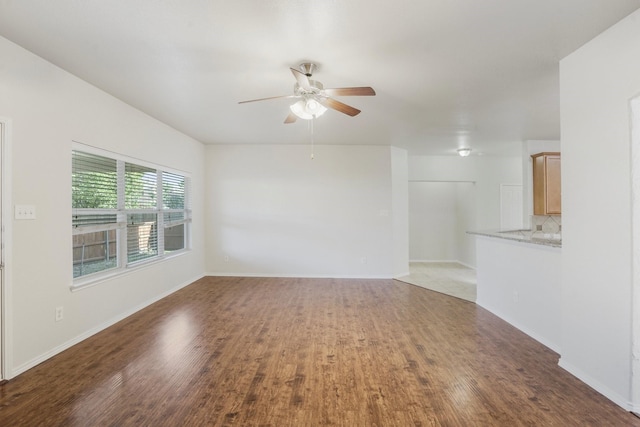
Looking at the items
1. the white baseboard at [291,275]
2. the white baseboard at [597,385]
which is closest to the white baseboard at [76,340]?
the white baseboard at [291,275]

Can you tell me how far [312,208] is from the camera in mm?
5812

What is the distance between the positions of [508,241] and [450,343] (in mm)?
1391

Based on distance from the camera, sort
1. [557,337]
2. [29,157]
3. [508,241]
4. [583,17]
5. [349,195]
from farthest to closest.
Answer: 1. [349,195]
2. [508,241]
3. [557,337]
4. [29,157]
5. [583,17]

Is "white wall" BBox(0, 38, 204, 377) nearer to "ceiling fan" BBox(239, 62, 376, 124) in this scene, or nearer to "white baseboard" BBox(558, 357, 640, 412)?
"ceiling fan" BBox(239, 62, 376, 124)

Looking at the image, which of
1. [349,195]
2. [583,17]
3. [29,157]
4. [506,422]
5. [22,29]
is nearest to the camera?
[506,422]

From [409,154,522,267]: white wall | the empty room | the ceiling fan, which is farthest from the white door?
the ceiling fan

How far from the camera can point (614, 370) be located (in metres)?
2.03

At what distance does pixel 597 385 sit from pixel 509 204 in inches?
219

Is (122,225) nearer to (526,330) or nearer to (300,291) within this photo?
(300,291)

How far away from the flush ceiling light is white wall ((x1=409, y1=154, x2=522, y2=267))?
4.62 meters

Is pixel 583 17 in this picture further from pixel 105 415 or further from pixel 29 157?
pixel 29 157

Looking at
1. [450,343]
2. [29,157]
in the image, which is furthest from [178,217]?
[450,343]

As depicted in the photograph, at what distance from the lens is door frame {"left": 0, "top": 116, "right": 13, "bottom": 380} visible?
2.23m

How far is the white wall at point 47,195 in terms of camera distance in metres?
2.33
